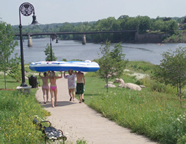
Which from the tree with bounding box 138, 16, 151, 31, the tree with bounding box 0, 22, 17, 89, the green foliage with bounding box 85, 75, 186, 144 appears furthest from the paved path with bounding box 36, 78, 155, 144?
the tree with bounding box 138, 16, 151, 31

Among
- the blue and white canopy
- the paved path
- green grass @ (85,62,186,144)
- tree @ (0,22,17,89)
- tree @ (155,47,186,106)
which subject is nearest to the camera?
green grass @ (85,62,186,144)

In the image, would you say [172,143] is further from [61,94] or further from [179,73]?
[61,94]

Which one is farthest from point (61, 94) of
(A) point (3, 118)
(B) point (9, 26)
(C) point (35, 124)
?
(C) point (35, 124)

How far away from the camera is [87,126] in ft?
28.1

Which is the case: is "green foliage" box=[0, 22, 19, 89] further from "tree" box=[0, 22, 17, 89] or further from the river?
the river

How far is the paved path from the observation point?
701cm

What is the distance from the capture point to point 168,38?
383ft

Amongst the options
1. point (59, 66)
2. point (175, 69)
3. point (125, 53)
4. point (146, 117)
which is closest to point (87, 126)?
point (146, 117)

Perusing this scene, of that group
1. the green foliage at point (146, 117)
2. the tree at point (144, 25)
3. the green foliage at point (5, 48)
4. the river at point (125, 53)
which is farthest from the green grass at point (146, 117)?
the tree at point (144, 25)

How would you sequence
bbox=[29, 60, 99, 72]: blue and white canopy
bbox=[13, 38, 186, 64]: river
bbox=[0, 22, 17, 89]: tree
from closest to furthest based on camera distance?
bbox=[29, 60, 99, 72]: blue and white canopy
bbox=[0, 22, 17, 89]: tree
bbox=[13, 38, 186, 64]: river

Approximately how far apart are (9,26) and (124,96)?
9.83 metres

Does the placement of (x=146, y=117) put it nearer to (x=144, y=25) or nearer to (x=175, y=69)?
(x=175, y=69)

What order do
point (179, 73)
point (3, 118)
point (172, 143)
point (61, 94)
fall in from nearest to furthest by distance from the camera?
point (172, 143), point (3, 118), point (179, 73), point (61, 94)

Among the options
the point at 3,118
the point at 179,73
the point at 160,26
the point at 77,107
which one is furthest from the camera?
the point at 160,26
